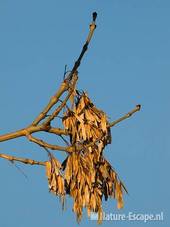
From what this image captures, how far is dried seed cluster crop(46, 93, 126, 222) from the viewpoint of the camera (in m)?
9.12

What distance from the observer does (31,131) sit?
897cm

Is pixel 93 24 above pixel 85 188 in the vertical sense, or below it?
above

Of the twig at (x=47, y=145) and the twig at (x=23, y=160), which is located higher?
the twig at (x=47, y=145)

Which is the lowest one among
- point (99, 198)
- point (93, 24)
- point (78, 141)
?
point (99, 198)

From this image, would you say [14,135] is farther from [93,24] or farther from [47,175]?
[93,24]

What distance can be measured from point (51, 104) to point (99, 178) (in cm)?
136

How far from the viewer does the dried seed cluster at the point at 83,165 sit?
9.12 m

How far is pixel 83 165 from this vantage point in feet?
30.0

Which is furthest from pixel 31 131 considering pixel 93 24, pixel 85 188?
pixel 93 24

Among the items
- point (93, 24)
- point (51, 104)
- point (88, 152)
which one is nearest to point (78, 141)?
point (88, 152)

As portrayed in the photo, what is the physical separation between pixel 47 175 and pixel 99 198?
0.75 metres

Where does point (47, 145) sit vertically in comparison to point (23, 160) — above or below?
above

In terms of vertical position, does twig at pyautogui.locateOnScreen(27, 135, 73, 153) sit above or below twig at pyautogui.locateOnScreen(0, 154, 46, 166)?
above

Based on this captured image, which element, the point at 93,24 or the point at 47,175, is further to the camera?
the point at 47,175
